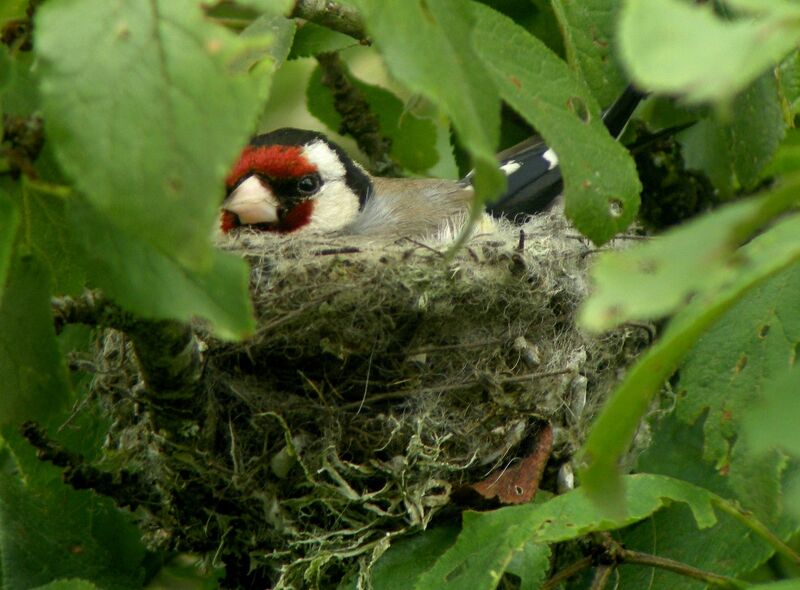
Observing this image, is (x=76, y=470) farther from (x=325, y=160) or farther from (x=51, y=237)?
(x=325, y=160)

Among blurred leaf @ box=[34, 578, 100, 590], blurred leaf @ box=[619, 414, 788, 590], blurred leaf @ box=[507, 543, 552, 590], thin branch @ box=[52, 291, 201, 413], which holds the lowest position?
blurred leaf @ box=[619, 414, 788, 590]

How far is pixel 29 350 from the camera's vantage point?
128cm

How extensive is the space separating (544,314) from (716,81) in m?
1.75

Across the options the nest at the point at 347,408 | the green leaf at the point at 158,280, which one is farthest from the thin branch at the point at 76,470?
the green leaf at the point at 158,280

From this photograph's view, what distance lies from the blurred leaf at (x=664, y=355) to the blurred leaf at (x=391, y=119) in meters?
1.94

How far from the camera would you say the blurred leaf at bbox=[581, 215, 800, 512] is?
838 millimetres

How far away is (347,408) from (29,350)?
3.25ft

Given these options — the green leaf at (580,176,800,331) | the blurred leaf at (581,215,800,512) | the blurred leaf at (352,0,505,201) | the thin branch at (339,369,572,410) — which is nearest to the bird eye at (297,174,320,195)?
the thin branch at (339,369,572,410)

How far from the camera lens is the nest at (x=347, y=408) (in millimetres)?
2107

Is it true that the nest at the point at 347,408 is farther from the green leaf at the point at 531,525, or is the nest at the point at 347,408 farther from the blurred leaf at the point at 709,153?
the blurred leaf at the point at 709,153

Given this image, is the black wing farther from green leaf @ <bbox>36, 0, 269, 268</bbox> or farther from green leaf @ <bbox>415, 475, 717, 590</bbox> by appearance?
green leaf @ <bbox>36, 0, 269, 268</bbox>

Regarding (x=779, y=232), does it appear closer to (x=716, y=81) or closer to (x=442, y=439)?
(x=716, y=81)

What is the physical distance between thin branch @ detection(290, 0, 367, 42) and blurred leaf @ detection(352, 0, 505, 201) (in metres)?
1.29

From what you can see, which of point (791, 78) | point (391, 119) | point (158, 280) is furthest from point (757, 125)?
point (158, 280)
